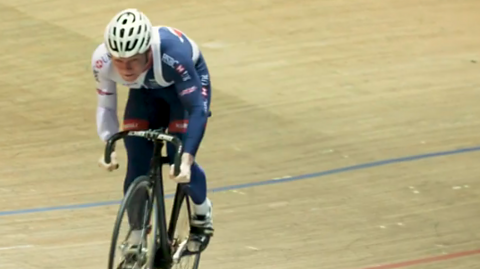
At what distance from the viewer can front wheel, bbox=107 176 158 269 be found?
3414 mm

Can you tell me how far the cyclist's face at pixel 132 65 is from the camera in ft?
10.7

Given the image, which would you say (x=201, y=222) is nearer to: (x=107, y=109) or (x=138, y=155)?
(x=138, y=155)

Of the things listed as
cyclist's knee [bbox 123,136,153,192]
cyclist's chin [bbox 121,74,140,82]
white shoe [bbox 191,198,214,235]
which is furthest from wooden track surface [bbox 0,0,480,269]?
cyclist's chin [bbox 121,74,140,82]

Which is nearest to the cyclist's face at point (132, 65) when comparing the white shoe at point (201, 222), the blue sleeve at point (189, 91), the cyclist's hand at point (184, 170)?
the blue sleeve at point (189, 91)

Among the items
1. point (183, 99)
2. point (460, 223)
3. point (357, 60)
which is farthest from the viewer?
point (357, 60)

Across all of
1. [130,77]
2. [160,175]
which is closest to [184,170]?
[160,175]

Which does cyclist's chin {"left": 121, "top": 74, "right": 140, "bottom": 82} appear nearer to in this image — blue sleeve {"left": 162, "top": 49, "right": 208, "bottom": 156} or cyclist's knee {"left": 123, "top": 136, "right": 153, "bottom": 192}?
blue sleeve {"left": 162, "top": 49, "right": 208, "bottom": 156}

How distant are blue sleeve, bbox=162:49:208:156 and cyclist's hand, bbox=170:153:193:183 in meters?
0.03

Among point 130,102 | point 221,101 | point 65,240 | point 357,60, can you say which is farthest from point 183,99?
point 357,60

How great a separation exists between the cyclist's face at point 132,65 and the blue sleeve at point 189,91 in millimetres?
109

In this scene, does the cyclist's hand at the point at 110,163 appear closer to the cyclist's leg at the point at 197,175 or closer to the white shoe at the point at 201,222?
the cyclist's leg at the point at 197,175

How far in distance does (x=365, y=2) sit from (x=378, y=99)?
243 cm

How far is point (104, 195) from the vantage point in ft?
17.2

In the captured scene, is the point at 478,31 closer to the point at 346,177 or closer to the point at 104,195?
the point at 346,177
